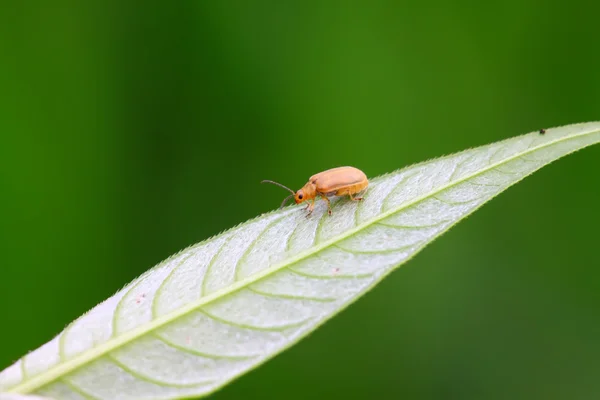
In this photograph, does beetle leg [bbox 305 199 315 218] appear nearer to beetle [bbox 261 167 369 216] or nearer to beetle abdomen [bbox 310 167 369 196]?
beetle [bbox 261 167 369 216]

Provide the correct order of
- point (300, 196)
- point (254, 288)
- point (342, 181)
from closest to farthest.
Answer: point (254, 288), point (342, 181), point (300, 196)

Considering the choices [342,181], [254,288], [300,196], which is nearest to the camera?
[254,288]

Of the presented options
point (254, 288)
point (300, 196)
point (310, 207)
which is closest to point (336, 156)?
point (300, 196)

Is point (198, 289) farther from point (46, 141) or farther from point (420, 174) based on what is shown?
point (46, 141)

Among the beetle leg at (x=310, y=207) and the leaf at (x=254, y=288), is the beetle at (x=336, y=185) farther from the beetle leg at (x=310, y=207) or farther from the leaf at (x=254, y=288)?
the leaf at (x=254, y=288)

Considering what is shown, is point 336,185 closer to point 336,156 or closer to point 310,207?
point 310,207

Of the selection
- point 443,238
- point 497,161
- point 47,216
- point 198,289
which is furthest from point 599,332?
point 47,216

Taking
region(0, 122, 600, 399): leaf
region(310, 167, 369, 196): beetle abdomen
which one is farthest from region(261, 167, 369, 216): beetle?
region(0, 122, 600, 399): leaf

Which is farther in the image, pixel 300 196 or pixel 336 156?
pixel 336 156
